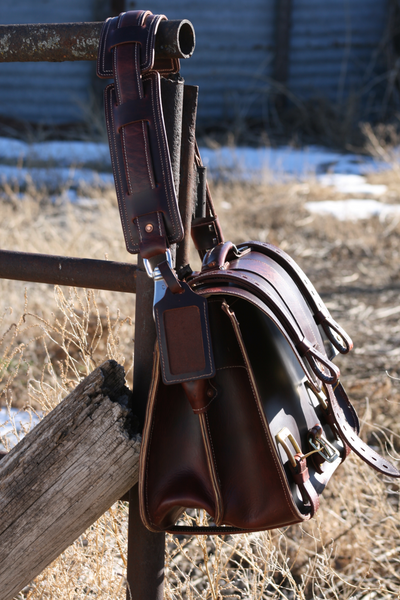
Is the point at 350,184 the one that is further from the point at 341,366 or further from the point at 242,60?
the point at 341,366

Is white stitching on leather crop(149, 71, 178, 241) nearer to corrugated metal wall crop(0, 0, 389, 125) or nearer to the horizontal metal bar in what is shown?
the horizontal metal bar

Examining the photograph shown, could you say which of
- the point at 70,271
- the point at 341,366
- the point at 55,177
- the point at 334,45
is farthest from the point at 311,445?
the point at 334,45

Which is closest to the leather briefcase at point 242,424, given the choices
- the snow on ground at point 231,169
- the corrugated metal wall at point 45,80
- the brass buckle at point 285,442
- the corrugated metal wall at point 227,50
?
the brass buckle at point 285,442

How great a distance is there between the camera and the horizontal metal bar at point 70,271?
0.91 meters

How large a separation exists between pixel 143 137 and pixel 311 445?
480mm

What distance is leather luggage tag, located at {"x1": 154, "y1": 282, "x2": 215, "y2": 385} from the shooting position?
2.30ft

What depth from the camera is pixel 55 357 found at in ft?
8.95

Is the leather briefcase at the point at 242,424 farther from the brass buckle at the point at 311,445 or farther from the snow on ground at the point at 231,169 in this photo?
the snow on ground at the point at 231,169

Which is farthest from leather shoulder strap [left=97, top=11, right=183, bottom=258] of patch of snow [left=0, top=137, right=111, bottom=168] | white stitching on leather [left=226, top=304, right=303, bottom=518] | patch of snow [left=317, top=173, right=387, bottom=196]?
patch of snow [left=0, top=137, right=111, bottom=168]

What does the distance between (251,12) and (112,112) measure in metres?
9.00

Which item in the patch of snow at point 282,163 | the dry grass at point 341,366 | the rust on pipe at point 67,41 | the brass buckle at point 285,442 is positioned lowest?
the patch of snow at point 282,163

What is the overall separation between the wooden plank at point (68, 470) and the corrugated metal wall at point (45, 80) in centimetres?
799

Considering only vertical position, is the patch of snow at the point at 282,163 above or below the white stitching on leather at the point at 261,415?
below

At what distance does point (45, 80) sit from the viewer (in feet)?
28.4
